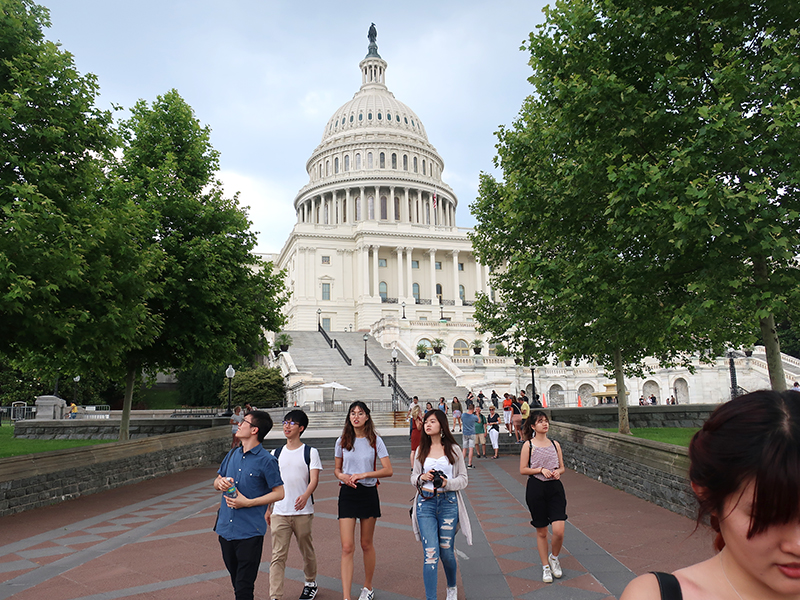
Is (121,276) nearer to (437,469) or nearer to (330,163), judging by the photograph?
(437,469)

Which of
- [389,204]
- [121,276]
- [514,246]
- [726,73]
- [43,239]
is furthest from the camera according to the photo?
[389,204]

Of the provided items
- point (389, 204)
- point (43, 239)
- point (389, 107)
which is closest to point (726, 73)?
point (43, 239)

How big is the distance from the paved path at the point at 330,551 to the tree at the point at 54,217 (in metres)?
3.84

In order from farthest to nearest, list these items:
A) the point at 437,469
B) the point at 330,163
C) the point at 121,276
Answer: the point at 330,163 → the point at 121,276 → the point at 437,469

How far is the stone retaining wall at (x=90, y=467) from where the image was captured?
38.8ft

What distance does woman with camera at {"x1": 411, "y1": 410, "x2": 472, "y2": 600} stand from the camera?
5840 mm

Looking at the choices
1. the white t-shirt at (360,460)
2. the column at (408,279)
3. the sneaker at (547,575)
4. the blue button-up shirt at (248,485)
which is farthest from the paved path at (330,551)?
the column at (408,279)

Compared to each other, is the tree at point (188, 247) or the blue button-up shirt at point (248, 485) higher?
the tree at point (188, 247)

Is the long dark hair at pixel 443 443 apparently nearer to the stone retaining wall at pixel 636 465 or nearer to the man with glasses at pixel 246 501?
the man with glasses at pixel 246 501

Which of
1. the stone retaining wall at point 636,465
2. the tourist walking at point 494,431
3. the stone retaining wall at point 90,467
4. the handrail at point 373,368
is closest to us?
the stone retaining wall at point 636,465

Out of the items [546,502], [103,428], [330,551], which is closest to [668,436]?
[546,502]

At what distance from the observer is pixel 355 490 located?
252 inches

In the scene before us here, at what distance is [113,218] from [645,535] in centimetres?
1272

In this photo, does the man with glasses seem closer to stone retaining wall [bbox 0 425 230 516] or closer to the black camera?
the black camera
